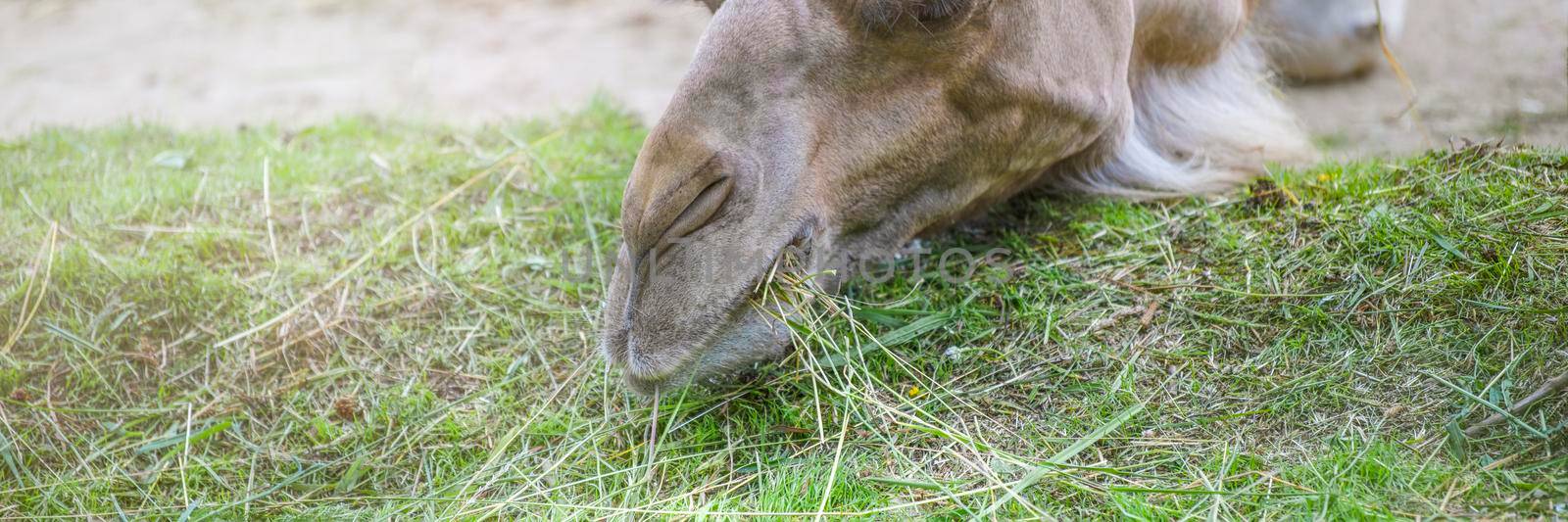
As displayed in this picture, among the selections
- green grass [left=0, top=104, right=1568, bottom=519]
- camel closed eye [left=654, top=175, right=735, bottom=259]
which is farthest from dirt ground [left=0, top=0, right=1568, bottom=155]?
green grass [left=0, top=104, right=1568, bottom=519]

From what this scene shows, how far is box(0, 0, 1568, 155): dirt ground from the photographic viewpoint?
3.91m

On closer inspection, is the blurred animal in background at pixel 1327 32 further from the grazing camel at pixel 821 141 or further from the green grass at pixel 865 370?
the grazing camel at pixel 821 141

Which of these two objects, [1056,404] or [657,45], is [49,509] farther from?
[657,45]

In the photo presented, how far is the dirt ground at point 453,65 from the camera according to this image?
391cm

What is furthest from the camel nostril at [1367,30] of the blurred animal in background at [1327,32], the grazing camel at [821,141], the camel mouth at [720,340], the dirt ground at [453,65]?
the camel mouth at [720,340]

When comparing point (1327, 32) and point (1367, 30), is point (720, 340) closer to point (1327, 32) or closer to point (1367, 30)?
point (1327, 32)

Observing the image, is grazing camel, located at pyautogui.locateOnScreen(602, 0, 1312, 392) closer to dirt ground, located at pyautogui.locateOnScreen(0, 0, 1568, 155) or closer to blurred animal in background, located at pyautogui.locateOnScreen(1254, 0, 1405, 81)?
dirt ground, located at pyautogui.locateOnScreen(0, 0, 1568, 155)

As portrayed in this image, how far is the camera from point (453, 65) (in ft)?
16.8

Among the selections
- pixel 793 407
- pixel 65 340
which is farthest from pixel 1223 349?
pixel 65 340

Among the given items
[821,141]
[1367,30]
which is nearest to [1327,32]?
[1367,30]

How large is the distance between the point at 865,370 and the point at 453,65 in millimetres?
3672

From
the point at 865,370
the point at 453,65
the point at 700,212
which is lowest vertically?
the point at 453,65

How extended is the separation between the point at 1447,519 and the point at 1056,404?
70cm

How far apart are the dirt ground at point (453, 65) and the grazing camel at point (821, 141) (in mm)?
831
